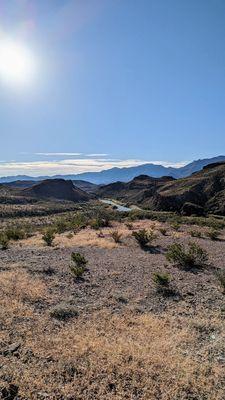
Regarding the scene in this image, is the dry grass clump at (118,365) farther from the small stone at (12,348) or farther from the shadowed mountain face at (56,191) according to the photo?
the shadowed mountain face at (56,191)

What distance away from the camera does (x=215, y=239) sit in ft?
92.7

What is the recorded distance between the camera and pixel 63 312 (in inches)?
412

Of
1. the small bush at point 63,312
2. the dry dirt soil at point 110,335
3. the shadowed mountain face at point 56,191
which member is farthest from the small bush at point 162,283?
the shadowed mountain face at point 56,191

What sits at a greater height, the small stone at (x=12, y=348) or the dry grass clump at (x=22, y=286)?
the small stone at (x=12, y=348)

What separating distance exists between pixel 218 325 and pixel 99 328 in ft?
10.7

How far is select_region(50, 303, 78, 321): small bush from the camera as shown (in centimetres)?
1029

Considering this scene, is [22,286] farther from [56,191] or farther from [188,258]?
[56,191]

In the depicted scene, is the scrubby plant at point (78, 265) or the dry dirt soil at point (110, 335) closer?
the dry dirt soil at point (110, 335)

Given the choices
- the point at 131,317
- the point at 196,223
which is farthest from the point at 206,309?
the point at 196,223

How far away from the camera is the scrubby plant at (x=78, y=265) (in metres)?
15.4

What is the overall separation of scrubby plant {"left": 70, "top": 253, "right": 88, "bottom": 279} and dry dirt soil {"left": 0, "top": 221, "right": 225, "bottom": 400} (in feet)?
0.92

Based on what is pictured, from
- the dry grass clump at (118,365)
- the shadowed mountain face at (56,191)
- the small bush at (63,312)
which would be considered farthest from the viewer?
the shadowed mountain face at (56,191)

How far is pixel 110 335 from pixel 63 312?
2.02m

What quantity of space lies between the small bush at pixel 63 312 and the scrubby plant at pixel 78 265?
4389mm
